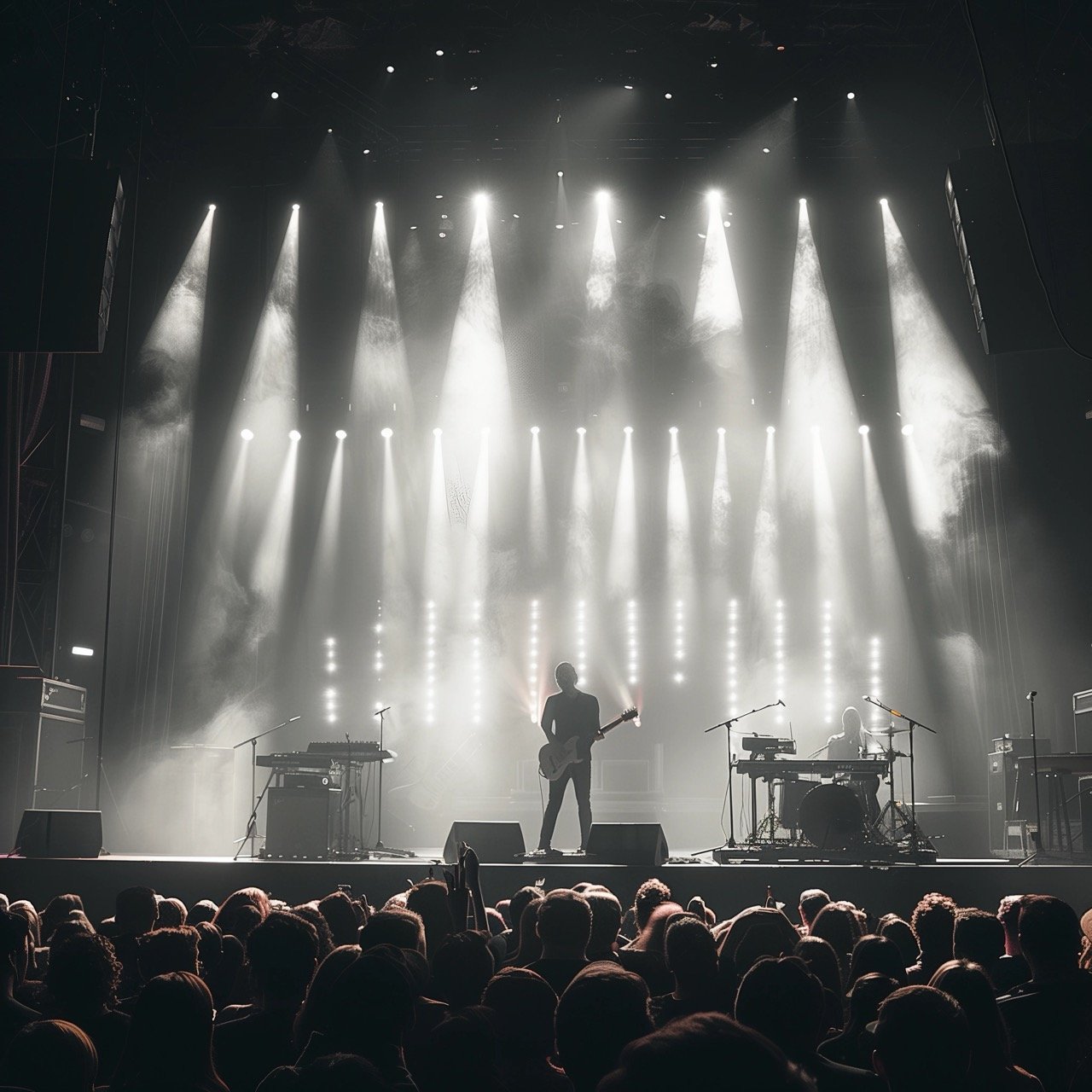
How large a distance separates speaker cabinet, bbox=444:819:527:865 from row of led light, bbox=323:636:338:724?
7.54m

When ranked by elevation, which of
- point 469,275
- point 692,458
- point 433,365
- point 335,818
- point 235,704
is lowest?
point 335,818

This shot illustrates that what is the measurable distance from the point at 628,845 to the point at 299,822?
293cm

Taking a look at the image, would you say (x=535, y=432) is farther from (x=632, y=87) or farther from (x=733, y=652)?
(x=632, y=87)

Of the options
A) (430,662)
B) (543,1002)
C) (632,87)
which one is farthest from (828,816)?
(430,662)

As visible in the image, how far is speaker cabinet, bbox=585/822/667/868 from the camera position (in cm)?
782

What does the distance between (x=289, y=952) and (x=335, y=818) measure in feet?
26.2

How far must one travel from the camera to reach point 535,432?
1600cm

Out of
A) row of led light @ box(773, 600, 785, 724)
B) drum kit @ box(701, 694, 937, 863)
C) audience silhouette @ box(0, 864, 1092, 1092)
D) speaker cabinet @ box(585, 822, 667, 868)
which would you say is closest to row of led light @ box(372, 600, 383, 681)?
row of led light @ box(773, 600, 785, 724)

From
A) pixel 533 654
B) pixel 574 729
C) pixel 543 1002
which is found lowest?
pixel 543 1002

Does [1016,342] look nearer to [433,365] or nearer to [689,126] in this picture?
[689,126]

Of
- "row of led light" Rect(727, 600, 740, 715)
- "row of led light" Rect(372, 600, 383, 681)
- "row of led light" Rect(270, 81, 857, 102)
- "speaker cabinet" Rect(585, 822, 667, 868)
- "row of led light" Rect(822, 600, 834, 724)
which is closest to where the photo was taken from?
"speaker cabinet" Rect(585, 822, 667, 868)

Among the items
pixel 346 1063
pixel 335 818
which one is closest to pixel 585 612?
pixel 335 818

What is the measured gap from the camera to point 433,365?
15.4 m

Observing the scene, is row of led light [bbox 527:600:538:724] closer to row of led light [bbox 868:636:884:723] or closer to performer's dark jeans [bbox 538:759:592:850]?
row of led light [bbox 868:636:884:723]
